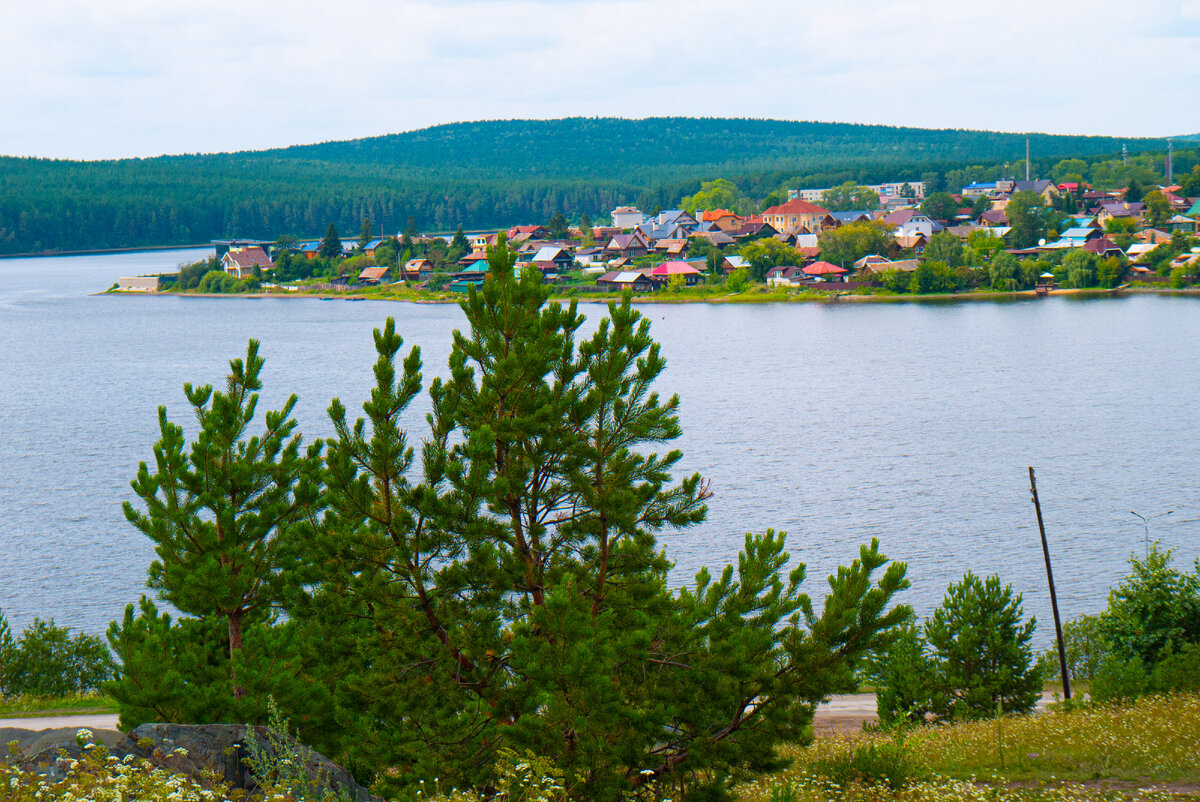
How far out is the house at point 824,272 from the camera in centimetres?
7100

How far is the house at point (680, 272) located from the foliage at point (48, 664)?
58.6m

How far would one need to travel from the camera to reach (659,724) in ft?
23.0

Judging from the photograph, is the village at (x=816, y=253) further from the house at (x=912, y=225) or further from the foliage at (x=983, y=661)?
the foliage at (x=983, y=661)

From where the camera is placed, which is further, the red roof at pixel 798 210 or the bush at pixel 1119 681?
the red roof at pixel 798 210

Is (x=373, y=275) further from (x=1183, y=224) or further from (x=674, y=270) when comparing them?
(x=1183, y=224)

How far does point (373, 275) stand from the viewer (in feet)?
273

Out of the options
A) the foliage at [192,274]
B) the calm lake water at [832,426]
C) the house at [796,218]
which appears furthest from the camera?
the house at [796,218]

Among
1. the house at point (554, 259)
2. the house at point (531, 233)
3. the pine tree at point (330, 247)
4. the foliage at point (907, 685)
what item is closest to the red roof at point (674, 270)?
the house at point (554, 259)

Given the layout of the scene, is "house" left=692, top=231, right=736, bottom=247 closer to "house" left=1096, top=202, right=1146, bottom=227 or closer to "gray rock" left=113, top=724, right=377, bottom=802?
"house" left=1096, top=202, right=1146, bottom=227

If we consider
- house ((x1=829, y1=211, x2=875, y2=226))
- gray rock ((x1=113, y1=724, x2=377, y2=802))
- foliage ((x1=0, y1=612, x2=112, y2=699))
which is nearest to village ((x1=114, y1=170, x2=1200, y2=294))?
house ((x1=829, y1=211, x2=875, y2=226))

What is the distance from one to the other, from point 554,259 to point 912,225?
27.7 metres

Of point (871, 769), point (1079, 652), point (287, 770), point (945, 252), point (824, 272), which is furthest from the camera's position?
point (824, 272)

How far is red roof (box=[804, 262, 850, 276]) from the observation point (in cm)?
7112

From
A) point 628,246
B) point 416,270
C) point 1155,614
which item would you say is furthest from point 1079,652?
point 416,270
